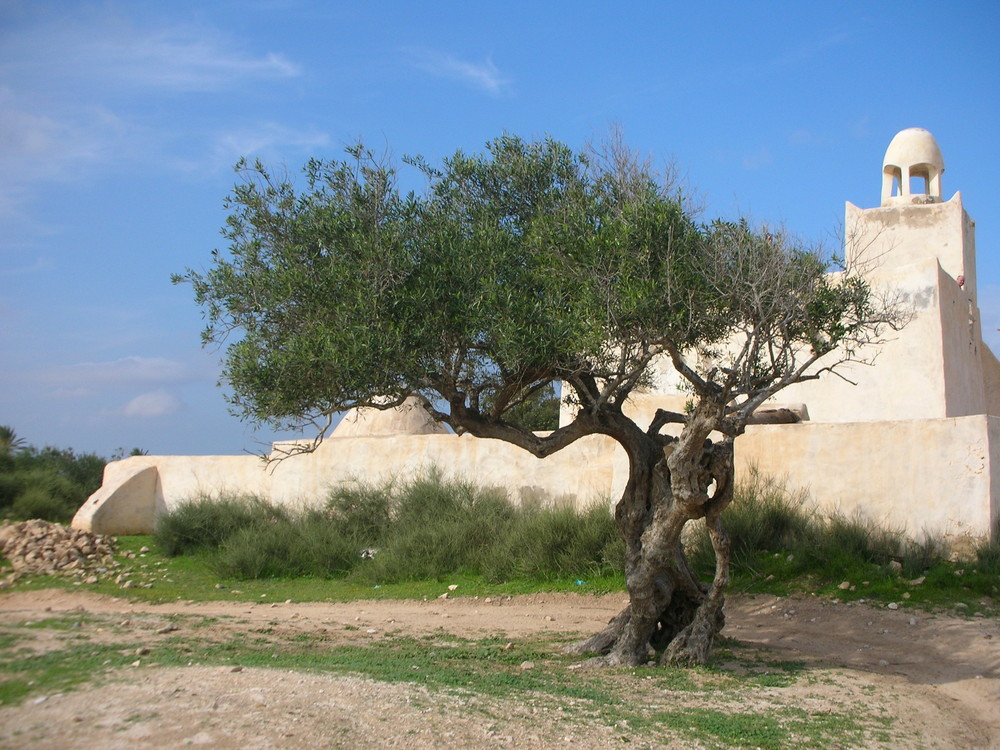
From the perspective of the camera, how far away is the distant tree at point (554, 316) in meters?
8.66

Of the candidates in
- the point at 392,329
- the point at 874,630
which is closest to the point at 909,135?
the point at 874,630

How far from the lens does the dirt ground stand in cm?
552

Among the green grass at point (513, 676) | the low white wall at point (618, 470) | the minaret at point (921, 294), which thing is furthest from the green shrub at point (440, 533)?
the minaret at point (921, 294)

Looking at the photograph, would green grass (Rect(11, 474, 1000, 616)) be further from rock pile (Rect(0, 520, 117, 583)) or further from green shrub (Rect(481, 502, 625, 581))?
rock pile (Rect(0, 520, 117, 583))

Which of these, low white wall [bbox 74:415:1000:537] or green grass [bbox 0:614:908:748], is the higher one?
low white wall [bbox 74:415:1000:537]

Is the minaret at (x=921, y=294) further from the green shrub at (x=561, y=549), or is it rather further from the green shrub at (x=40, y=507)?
the green shrub at (x=40, y=507)

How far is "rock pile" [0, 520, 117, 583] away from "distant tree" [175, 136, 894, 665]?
8.56 meters

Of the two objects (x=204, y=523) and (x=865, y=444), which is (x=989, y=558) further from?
(x=204, y=523)

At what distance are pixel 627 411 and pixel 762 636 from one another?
5.47 m

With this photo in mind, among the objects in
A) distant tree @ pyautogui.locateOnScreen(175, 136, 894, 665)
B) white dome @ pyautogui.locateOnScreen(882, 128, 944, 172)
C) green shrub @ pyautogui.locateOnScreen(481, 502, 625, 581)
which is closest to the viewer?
distant tree @ pyautogui.locateOnScreen(175, 136, 894, 665)

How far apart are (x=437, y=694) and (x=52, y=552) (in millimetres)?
12303

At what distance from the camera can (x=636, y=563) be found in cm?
958

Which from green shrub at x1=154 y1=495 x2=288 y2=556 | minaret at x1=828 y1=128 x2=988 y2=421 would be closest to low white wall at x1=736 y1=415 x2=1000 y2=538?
minaret at x1=828 y1=128 x2=988 y2=421

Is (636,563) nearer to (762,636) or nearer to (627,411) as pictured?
(762,636)
